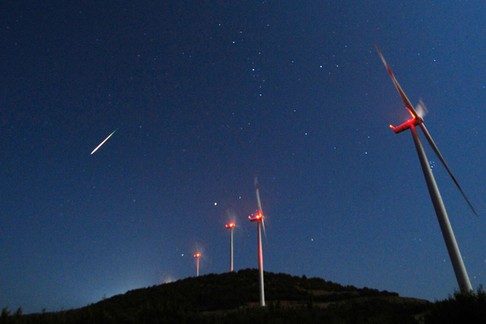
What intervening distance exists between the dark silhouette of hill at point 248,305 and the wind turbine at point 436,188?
246cm

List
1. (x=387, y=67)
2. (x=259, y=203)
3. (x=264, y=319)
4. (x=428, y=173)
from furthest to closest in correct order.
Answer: (x=259, y=203) → (x=387, y=67) → (x=428, y=173) → (x=264, y=319)

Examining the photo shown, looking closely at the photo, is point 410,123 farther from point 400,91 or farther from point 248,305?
point 248,305

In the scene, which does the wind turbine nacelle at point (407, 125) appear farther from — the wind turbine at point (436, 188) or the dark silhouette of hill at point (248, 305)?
the dark silhouette of hill at point (248, 305)

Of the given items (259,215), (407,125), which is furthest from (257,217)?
(407,125)

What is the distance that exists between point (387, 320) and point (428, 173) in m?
14.0

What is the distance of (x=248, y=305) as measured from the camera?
33.4m

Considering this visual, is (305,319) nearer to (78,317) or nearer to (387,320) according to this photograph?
(387,320)

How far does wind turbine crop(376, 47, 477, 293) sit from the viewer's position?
757 inches

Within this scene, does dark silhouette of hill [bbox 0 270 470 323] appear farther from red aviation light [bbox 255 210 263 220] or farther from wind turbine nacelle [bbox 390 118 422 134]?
wind turbine nacelle [bbox 390 118 422 134]

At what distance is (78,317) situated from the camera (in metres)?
11.2

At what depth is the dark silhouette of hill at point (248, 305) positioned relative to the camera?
1146 cm

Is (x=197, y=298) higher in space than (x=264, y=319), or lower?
higher

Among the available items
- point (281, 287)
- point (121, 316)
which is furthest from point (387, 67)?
point (281, 287)

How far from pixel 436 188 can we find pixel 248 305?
62.7 feet
